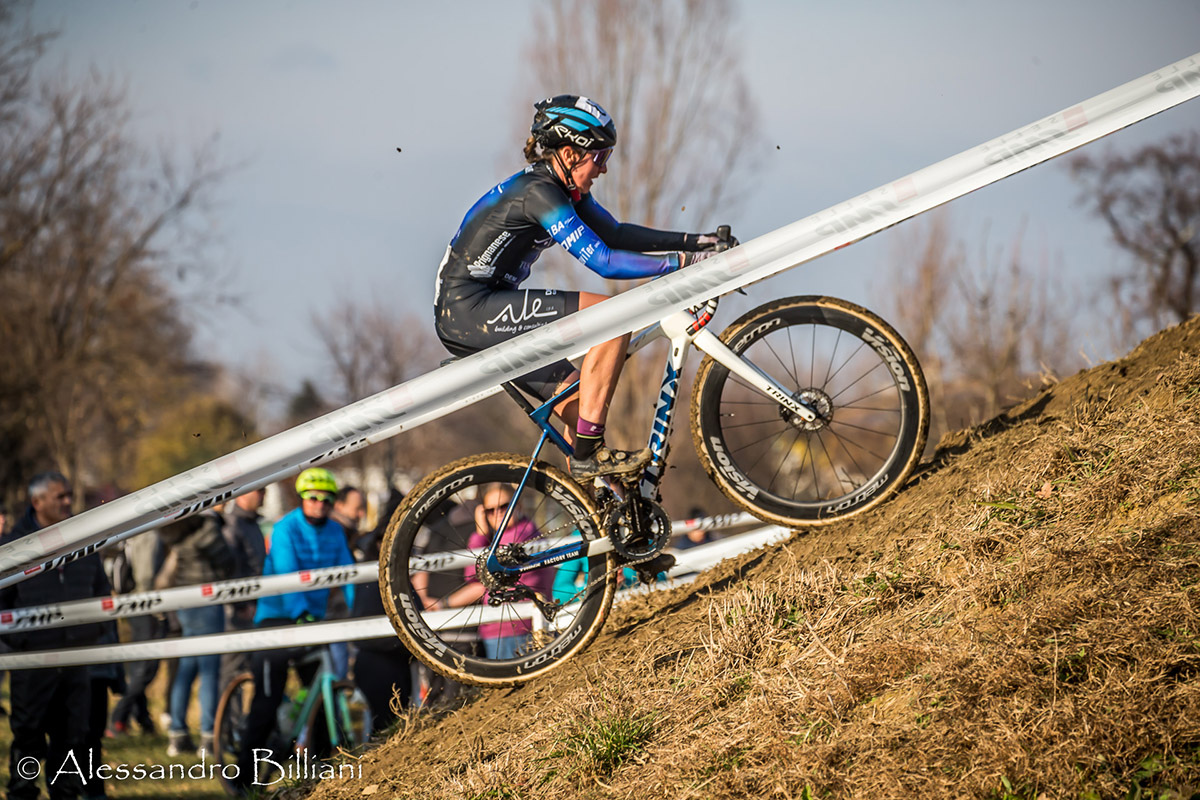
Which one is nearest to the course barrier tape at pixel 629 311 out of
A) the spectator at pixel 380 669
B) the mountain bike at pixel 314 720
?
the spectator at pixel 380 669

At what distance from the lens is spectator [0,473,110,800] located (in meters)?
6.34

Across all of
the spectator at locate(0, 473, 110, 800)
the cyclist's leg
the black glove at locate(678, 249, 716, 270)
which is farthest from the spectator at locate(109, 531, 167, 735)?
the black glove at locate(678, 249, 716, 270)

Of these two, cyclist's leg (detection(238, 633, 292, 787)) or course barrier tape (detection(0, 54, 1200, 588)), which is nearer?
course barrier tape (detection(0, 54, 1200, 588))

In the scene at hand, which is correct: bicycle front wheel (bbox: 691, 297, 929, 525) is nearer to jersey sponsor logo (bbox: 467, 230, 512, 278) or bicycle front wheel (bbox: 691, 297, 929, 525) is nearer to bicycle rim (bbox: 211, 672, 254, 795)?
jersey sponsor logo (bbox: 467, 230, 512, 278)

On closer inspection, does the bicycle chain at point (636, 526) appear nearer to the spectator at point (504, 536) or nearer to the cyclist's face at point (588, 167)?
the spectator at point (504, 536)

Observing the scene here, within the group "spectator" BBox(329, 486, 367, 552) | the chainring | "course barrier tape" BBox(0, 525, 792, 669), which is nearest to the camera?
the chainring

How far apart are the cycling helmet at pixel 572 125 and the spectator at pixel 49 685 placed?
4533mm

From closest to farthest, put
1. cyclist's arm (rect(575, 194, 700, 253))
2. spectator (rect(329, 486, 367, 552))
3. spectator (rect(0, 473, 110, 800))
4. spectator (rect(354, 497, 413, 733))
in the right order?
1. cyclist's arm (rect(575, 194, 700, 253))
2. spectator (rect(0, 473, 110, 800))
3. spectator (rect(354, 497, 413, 733))
4. spectator (rect(329, 486, 367, 552))

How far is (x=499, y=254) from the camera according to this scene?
176 inches

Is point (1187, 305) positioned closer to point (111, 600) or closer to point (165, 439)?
point (111, 600)

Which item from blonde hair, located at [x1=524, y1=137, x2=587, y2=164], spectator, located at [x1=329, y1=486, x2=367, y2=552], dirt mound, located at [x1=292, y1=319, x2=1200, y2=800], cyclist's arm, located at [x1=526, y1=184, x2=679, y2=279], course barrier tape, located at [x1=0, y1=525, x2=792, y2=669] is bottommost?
dirt mound, located at [x1=292, y1=319, x2=1200, y2=800]

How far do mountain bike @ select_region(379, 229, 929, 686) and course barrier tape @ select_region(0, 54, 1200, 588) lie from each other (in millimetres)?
442

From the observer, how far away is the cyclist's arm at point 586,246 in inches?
164

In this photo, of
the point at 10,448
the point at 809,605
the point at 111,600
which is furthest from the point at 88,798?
the point at 10,448
